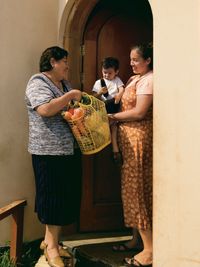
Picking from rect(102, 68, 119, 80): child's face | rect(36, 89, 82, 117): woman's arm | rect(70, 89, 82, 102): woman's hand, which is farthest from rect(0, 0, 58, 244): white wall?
rect(70, 89, 82, 102): woman's hand

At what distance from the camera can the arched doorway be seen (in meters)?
3.77

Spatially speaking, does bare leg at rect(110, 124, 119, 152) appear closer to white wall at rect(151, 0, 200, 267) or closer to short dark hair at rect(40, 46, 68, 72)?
white wall at rect(151, 0, 200, 267)

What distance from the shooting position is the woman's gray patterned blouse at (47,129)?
2.79 m

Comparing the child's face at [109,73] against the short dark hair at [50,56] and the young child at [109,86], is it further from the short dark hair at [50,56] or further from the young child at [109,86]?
the short dark hair at [50,56]

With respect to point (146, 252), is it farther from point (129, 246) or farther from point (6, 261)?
point (6, 261)

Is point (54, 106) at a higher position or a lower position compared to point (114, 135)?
higher

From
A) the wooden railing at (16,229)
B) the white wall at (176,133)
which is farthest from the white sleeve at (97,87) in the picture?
the wooden railing at (16,229)

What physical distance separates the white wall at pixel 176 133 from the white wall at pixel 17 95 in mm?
1523

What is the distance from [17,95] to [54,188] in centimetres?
120

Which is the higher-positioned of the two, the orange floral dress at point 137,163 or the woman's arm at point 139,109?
the woman's arm at point 139,109

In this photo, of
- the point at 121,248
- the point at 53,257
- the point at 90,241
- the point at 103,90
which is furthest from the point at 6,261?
the point at 103,90

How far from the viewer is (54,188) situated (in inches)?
111

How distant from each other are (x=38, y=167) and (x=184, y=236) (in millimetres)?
1297

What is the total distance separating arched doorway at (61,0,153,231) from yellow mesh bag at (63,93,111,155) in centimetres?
97
